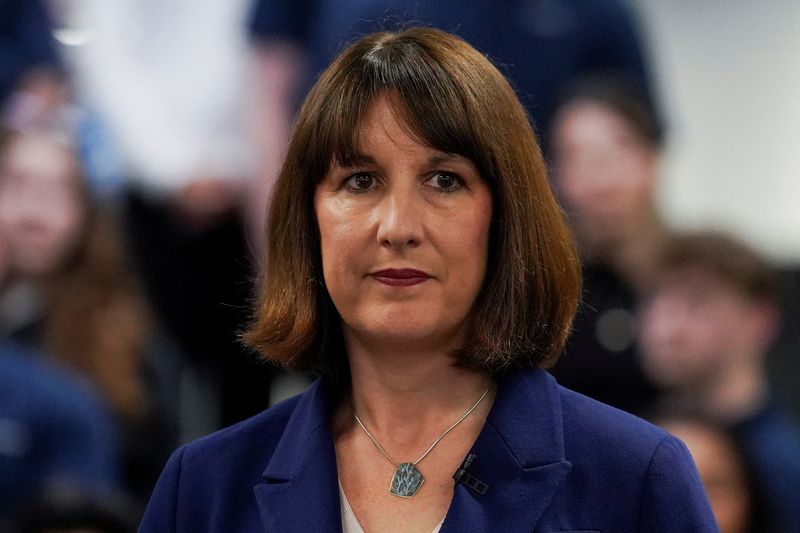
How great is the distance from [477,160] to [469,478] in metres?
0.44

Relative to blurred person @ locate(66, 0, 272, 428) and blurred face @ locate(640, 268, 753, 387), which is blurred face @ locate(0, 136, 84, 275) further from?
blurred face @ locate(640, 268, 753, 387)

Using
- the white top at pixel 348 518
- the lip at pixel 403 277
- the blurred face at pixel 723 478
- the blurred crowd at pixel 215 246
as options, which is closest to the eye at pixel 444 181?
the lip at pixel 403 277

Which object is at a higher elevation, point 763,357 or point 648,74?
point 648,74

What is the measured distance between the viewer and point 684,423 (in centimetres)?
383

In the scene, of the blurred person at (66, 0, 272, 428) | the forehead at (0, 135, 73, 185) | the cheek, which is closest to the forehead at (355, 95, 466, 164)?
the cheek

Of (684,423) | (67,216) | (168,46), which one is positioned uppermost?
(168,46)

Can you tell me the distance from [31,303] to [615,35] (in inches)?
75.3

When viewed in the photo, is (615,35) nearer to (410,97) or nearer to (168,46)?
(168,46)

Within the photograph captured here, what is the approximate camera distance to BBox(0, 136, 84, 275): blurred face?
4.12 m

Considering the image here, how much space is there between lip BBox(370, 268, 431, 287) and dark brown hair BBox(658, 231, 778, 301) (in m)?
2.19

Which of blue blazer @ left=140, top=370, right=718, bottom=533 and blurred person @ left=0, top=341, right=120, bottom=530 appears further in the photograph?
blurred person @ left=0, top=341, right=120, bottom=530

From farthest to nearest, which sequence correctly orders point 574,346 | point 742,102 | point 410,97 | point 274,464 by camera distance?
point 742,102 → point 574,346 → point 274,464 → point 410,97

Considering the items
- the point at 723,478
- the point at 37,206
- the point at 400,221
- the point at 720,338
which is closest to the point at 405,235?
the point at 400,221

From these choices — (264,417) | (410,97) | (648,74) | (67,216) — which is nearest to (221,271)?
(67,216)
